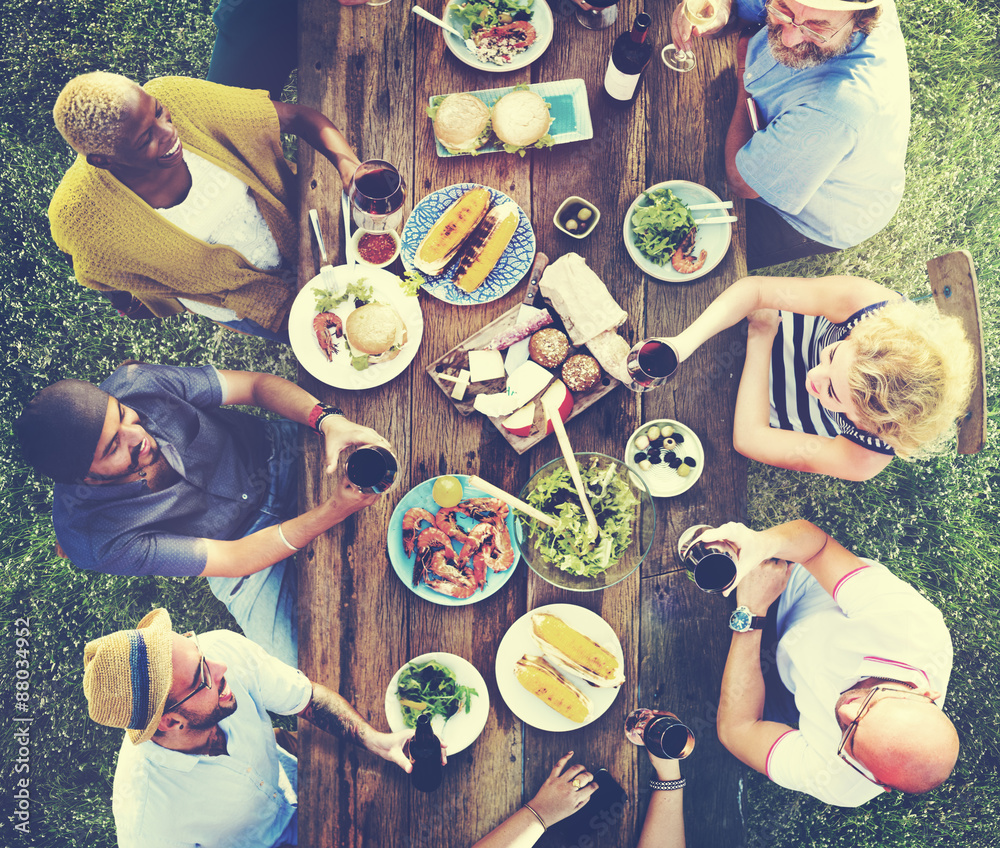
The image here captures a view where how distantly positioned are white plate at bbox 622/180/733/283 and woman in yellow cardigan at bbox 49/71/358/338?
3.94ft

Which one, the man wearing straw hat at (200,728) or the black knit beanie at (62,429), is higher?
the black knit beanie at (62,429)

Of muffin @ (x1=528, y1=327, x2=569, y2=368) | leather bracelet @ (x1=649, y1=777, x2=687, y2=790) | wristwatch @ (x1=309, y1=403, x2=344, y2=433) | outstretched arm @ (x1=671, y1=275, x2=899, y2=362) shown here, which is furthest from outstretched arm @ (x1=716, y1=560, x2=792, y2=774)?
wristwatch @ (x1=309, y1=403, x2=344, y2=433)

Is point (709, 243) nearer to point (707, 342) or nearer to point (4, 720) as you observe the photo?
point (707, 342)

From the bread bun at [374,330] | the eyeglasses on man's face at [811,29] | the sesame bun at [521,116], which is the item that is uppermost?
the eyeglasses on man's face at [811,29]

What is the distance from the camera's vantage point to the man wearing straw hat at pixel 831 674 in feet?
6.72

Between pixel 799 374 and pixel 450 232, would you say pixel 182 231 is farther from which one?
pixel 799 374

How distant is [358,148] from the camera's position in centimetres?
245

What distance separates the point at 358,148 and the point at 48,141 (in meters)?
2.45

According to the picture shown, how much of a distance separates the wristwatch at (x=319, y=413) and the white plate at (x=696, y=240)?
4.67 ft

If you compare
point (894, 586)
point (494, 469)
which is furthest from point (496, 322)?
point (894, 586)

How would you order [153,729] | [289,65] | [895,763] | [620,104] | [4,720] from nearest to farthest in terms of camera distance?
[895,763] → [153,729] → [620,104] → [289,65] → [4,720]

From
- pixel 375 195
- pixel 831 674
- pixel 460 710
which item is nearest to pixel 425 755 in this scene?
pixel 460 710

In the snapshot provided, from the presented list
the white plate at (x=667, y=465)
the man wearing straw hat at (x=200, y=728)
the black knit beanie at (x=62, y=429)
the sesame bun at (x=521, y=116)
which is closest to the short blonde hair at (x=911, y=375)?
the white plate at (x=667, y=465)

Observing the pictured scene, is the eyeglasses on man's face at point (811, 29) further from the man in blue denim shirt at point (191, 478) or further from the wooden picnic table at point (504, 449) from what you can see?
the man in blue denim shirt at point (191, 478)
